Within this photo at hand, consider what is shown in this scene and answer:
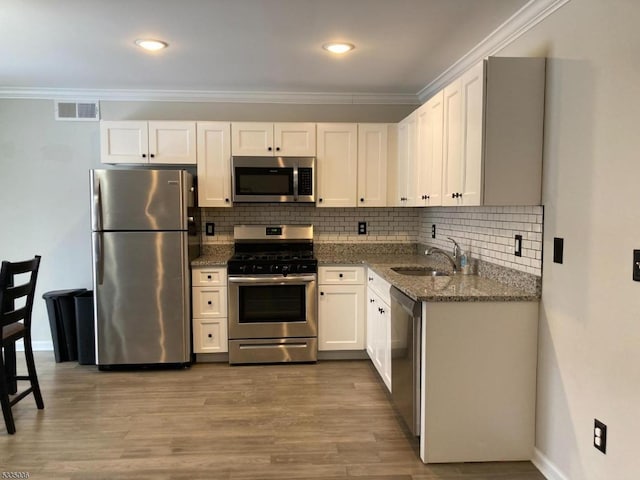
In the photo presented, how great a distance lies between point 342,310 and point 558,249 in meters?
2.14

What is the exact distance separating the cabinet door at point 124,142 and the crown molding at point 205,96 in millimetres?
424

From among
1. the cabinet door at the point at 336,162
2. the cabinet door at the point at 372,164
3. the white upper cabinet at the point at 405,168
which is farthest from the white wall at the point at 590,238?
the cabinet door at the point at 336,162

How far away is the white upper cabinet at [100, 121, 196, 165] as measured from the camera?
3.93m

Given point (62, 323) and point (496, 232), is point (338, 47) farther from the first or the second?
point (62, 323)

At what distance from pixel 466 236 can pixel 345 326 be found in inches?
54.2

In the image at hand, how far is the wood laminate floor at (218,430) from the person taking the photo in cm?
232

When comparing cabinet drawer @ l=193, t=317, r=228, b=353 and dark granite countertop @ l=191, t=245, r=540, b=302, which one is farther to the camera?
cabinet drawer @ l=193, t=317, r=228, b=353

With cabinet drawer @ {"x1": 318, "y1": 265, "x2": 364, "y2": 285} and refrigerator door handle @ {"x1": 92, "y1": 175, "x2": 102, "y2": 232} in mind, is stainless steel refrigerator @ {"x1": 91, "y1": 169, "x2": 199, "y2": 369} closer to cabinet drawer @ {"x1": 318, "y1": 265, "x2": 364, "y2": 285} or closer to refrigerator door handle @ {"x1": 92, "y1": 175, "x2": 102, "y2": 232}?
refrigerator door handle @ {"x1": 92, "y1": 175, "x2": 102, "y2": 232}

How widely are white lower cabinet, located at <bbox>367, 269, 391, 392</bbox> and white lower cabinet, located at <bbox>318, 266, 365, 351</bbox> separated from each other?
13 centimetres

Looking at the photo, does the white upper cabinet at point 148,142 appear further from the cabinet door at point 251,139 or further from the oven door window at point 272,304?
the oven door window at point 272,304

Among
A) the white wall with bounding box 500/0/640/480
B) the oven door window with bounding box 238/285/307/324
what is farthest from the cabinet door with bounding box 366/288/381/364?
the white wall with bounding box 500/0/640/480

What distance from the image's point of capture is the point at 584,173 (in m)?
2.00

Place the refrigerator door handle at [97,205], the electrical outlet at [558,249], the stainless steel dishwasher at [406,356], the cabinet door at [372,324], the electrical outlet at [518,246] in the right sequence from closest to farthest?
the electrical outlet at [558,249]
the stainless steel dishwasher at [406,356]
the electrical outlet at [518,246]
the cabinet door at [372,324]
the refrigerator door handle at [97,205]

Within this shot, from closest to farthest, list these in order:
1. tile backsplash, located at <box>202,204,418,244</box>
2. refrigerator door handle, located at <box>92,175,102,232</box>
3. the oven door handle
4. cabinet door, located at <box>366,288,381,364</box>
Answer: cabinet door, located at <box>366,288,381,364</box> < refrigerator door handle, located at <box>92,175,102,232</box> < the oven door handle < tile backsplash, located at <box>202,204,418,244</box>
